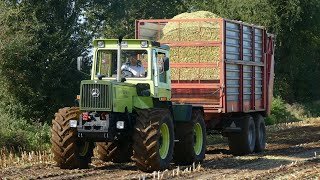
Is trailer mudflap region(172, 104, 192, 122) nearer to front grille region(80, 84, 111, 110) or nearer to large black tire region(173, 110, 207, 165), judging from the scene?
large black tire region(173, 110, 207, 165)

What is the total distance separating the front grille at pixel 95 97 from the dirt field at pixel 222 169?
134cm

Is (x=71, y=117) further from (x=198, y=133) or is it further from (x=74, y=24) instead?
(x=74, y=24)

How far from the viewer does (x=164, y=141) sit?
13.9 meters

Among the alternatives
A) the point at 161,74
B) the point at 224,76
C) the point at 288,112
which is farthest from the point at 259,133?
the point at 288,112

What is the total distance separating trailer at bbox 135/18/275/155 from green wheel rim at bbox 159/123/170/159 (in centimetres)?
335

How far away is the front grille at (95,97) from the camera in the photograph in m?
13.1

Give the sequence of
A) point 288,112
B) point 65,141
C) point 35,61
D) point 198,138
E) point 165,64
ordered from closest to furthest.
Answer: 1. point 65,141
2. point 165,64
3. point 198,138
4. point 35,61
5. point 288,112

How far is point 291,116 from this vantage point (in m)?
36.2

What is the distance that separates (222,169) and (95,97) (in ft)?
10.7

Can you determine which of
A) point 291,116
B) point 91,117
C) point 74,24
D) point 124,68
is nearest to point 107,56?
point 124,68

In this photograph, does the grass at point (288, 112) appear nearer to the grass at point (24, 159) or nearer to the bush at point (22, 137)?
the bush at point (22, 137)

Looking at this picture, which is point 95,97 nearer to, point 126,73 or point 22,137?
point 126,73

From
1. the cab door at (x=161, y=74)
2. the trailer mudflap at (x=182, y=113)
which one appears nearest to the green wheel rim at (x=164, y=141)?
the cab door at (x=161, y=74)

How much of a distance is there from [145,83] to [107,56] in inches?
45.6
